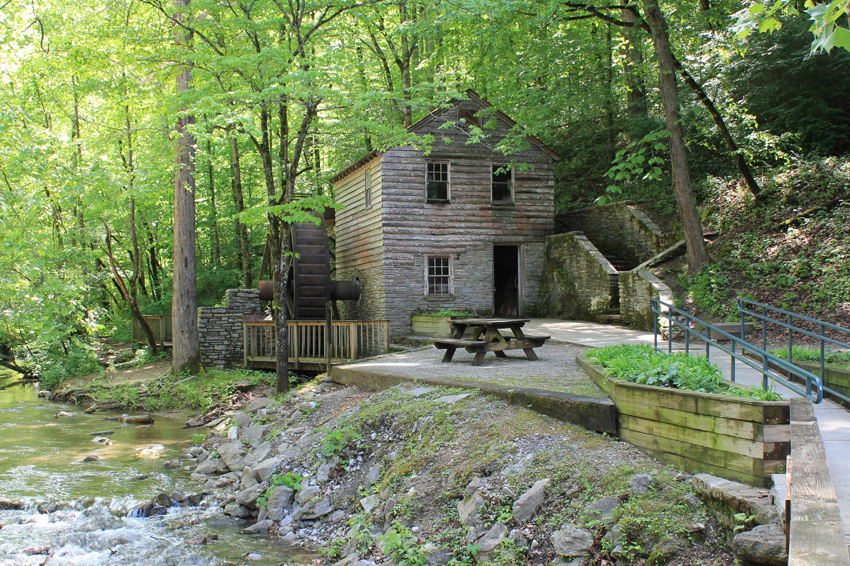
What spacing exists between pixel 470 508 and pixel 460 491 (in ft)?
1.10

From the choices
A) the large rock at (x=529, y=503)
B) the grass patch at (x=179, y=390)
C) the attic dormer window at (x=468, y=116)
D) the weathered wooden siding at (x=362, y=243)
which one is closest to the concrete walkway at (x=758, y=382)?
the large rock at (x=529, y=503)

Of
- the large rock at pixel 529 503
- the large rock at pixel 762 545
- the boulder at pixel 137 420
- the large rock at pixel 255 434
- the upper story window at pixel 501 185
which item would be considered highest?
the upper story window at pixel 501 185

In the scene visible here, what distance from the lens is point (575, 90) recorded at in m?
18.6

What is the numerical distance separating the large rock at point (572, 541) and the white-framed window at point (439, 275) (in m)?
14.2

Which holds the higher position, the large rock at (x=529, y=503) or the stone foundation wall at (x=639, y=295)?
the stone foundation wall at (x=639, y=295)

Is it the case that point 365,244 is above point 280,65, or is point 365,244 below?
below

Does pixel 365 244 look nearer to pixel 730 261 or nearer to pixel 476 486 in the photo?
pixel 730 261

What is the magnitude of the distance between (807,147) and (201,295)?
20.6m

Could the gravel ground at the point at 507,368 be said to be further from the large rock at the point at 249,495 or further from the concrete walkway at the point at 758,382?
the large rock at the point at 249,495

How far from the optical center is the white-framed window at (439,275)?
18.5 m

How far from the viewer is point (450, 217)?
18.6m

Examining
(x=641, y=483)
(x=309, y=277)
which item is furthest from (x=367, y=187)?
(x=641, y=483)

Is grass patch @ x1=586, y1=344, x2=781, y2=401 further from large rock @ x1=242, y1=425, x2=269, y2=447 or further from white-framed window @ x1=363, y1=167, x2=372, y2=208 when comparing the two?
white-framed window @ x1=363, y1=167, x2=372, y2=208

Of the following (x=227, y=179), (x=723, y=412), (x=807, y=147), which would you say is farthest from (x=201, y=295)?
(x=723, y=412)
